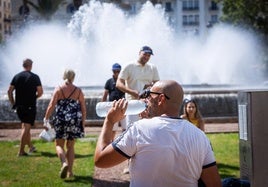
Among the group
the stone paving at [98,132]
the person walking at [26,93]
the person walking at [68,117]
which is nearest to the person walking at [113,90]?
the person walking at [26,93]

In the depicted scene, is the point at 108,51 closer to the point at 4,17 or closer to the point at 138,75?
the point at 138,75

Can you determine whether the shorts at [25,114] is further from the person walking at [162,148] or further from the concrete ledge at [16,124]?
the person walking at [162,148]

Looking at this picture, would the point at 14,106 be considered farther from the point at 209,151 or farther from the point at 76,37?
the point at 76,37

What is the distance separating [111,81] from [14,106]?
68.7 inches

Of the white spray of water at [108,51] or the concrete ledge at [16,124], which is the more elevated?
the white spray of water at [108,51]

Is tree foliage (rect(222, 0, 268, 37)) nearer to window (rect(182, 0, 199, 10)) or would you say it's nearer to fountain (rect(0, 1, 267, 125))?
fountain (rect(0, 1, 267, 125))

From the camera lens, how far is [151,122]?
316 centimetres

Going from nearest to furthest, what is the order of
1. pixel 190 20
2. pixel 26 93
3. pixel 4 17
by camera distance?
1. pixel 26 93
2. pixel 190 20
3. pixel 4 17

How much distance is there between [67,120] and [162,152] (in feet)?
13.8

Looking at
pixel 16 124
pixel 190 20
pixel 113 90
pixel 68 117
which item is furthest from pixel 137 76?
pixel 190 20

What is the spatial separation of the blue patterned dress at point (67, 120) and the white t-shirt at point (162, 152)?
409cm

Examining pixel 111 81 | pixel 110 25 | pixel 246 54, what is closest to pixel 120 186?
pixel 111 81

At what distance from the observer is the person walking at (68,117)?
7184mm

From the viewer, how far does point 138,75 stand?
703cm
